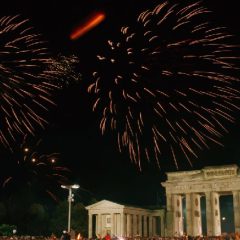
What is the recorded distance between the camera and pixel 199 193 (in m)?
101

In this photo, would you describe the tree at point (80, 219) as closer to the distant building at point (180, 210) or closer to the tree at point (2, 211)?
the distant building at point (180, 210)

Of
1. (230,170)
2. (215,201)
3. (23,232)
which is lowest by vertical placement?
(23,232)

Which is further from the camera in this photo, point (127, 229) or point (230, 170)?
point (127, 229)

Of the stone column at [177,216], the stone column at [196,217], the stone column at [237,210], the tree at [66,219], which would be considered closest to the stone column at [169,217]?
the stone column at [177,216]

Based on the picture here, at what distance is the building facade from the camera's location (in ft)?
Result: 357

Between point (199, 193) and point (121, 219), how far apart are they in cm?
2060

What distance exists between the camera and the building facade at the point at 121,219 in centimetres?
10881

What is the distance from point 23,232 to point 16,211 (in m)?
5.44

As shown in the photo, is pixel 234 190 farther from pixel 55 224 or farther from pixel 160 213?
pixel 55 224

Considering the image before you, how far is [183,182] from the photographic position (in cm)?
10156

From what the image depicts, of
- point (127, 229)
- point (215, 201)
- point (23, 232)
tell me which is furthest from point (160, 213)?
point (23, 232)

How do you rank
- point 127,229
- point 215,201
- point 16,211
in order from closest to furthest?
point 16,211, point 215,201, point 127,229

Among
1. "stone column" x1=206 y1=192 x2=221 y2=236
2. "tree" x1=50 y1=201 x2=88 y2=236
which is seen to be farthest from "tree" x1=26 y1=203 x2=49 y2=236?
"stone column" x1=206 y1=192 x2=221 y2=236

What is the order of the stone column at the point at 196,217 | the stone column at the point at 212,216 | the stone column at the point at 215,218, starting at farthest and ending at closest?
the stone column at the point at 196,217 < the stone column at the point at 215,218 < the stone column at the point at 212,216
